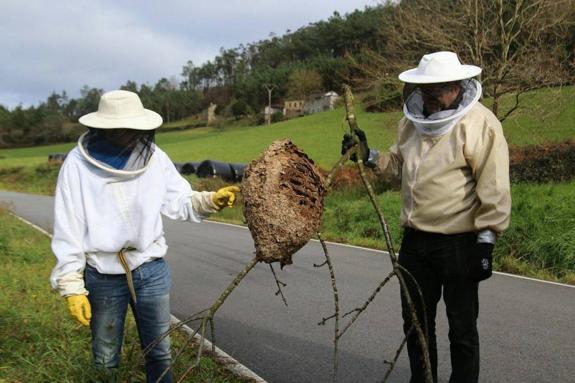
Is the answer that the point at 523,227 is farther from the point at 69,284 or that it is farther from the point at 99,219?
the point at 69,284

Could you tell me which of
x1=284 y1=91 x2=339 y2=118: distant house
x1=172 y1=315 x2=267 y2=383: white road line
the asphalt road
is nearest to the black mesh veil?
x1=172 y1=315 x2=267 y2=383: white road line

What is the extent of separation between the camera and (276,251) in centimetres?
220

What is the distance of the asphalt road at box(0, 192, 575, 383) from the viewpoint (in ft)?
15.4

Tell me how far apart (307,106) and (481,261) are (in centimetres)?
7388

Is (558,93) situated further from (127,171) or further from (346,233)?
(127,171)

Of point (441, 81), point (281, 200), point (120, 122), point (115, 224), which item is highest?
point (441, 81)

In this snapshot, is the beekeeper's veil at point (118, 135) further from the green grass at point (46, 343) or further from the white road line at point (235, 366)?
the white road line at point (235, 366)

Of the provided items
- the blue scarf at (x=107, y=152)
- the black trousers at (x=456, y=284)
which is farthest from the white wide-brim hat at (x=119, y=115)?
the black trousers at (x=456, y=284)

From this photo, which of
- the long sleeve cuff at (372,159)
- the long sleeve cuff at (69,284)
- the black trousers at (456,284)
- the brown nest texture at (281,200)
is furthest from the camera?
the long sleeve cuff at (372,159)

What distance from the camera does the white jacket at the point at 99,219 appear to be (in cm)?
287

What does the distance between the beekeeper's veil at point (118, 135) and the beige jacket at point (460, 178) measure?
5.25 ft

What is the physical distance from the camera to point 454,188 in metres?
3.11

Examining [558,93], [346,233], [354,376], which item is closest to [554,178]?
[558,93]

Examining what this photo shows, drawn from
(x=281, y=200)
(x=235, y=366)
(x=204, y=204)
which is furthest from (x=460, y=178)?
(x=235, y=366)
